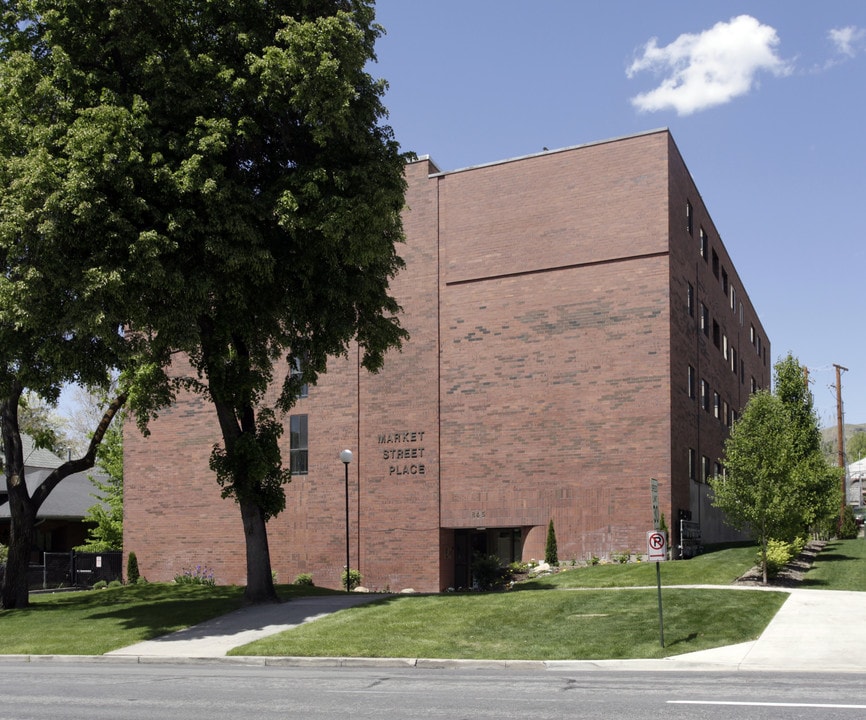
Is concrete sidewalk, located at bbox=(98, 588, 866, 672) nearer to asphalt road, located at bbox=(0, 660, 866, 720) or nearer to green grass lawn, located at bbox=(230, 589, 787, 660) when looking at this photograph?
green grass lawn, located at bbox=(230, 589, 787, 660)

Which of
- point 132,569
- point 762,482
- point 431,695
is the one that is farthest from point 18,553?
point 762,482

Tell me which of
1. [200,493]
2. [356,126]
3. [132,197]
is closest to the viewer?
[132,197]

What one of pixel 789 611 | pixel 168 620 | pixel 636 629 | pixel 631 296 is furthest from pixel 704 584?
pixel 168 620

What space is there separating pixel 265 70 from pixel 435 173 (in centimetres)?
1567

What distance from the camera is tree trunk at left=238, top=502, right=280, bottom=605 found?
24.0 m

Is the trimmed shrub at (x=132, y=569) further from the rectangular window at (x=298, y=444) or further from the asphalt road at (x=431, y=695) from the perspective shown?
the asphalt road at (x=431, y=695)

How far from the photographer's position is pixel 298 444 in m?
36.8

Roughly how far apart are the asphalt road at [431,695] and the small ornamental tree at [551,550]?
1645 cm

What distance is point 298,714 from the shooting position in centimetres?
1032

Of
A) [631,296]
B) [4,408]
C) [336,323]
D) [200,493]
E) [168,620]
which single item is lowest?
[168,620]

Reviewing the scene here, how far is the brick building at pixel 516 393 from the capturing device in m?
31.4

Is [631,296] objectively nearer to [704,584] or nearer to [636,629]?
[704,584]

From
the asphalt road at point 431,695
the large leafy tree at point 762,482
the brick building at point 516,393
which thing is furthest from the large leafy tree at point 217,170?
the large leafy tree at point 762,482

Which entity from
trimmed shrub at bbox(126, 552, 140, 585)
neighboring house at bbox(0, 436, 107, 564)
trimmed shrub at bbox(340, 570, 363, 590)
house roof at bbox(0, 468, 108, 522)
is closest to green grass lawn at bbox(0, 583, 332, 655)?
trimmed shrub at bbox(340, 570, 363, 590)
